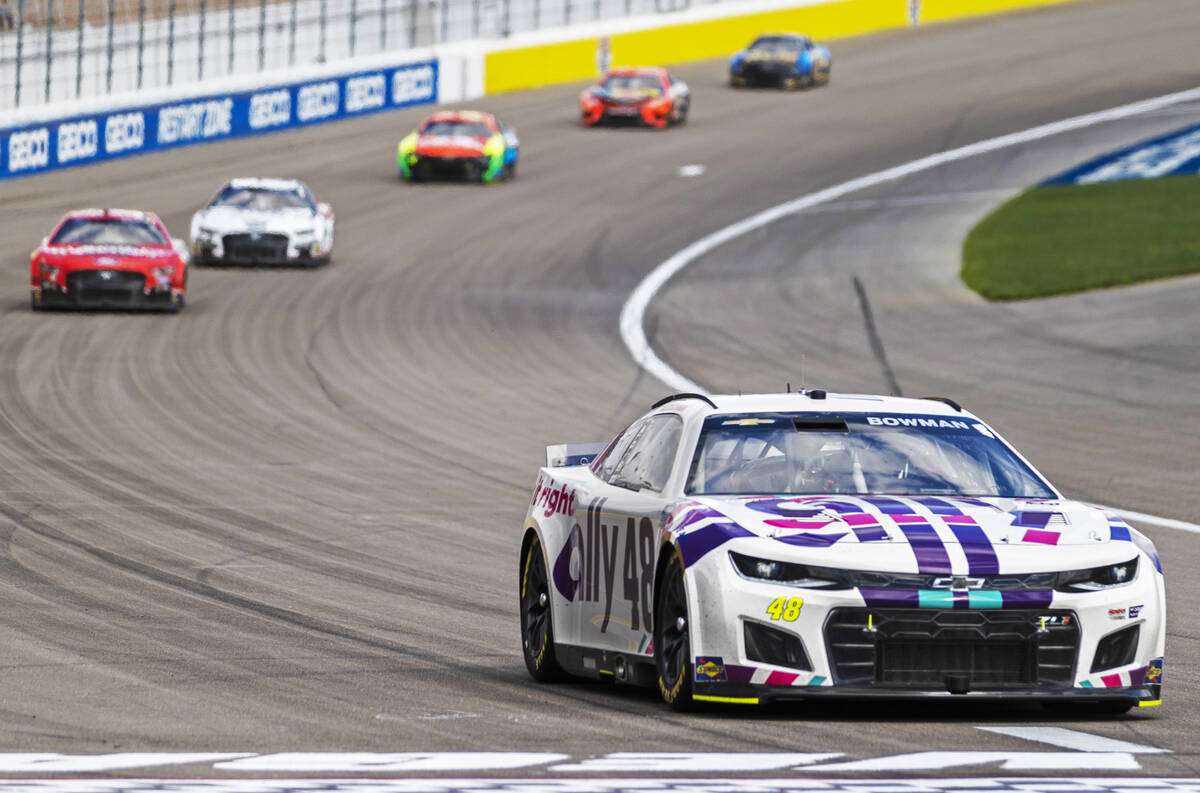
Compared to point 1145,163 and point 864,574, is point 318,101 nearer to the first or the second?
point 1145,163

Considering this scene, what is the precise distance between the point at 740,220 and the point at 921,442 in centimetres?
3198

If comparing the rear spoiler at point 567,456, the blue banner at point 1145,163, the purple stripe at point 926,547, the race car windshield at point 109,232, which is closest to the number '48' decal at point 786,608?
the purple stripe at point 926,547

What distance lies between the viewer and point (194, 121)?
4847 cm

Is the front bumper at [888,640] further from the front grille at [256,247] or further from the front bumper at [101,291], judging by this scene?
the front grille at [256,247]

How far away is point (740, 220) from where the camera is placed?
41375 millimetres

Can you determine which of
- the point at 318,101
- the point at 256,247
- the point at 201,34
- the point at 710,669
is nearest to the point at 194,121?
the point at 201,34

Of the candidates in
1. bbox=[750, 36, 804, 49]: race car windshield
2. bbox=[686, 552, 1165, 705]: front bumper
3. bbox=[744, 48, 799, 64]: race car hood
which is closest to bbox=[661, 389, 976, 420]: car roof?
A: bbox=[686, 552, 1165, 705]: front bumper

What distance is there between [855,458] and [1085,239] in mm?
26808

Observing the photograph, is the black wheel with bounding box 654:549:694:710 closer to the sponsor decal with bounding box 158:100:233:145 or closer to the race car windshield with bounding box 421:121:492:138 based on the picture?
the race car windshield with bounding box 421:121:492:138

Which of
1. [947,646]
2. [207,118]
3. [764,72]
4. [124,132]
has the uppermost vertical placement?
[947,646]

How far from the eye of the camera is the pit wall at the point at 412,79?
45188mm

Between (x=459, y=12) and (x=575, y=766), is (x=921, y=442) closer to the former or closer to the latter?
(x=575, y=766)

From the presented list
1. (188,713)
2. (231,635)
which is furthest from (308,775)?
(231,635)

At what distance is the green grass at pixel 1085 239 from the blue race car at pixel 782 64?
53.6 ft
